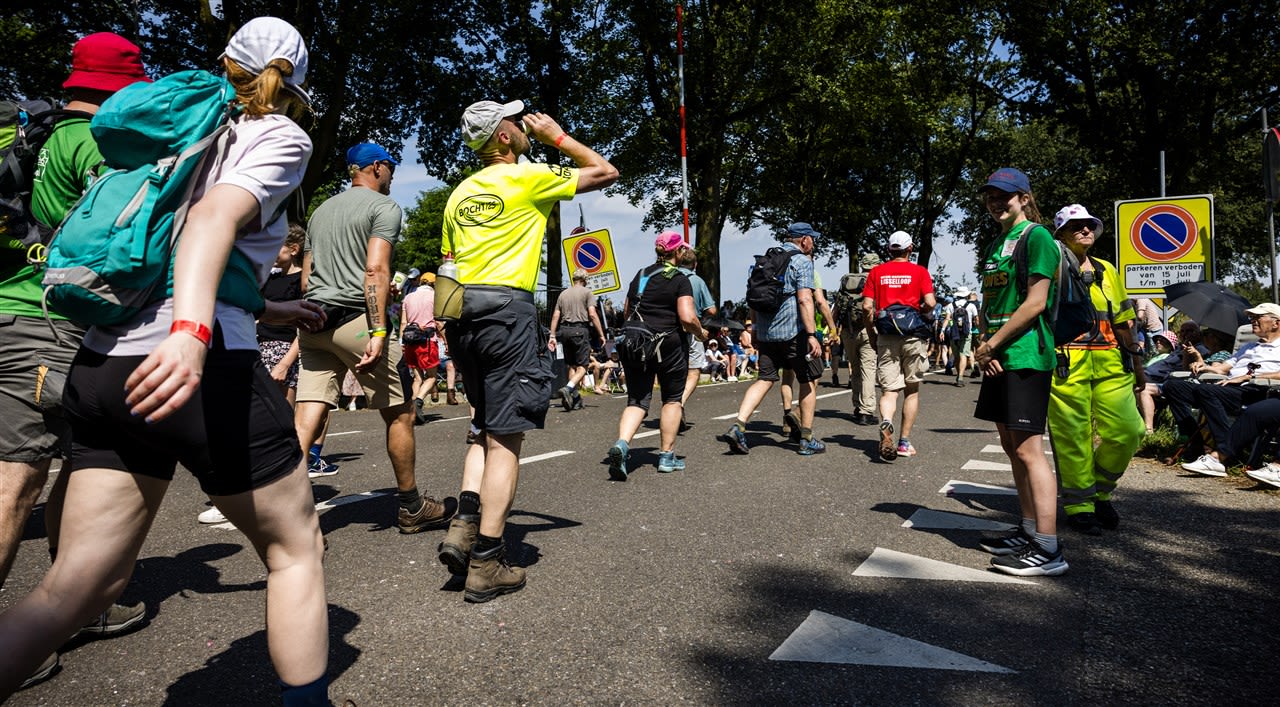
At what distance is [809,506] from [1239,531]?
2.36 meters

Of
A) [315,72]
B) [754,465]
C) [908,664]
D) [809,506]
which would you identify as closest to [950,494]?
[809,506]

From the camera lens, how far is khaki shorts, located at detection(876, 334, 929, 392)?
312 inches

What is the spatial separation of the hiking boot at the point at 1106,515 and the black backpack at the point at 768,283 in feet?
11.2

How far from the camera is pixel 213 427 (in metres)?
1.91

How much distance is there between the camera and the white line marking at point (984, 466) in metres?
6.95

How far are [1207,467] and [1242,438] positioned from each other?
12.8 inches

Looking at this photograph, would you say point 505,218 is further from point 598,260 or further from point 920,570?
point 598,260

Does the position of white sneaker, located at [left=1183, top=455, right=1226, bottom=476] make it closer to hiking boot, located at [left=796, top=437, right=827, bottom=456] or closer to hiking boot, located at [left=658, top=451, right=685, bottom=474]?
hiking boot, located at [left=796, top=437, right=827, bottom=456]

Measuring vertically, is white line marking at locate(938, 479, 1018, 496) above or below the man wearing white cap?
below

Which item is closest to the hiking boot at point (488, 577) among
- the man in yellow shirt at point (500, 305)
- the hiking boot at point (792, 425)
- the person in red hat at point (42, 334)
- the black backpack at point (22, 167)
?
the man in yellow shirt at point (500, 305)

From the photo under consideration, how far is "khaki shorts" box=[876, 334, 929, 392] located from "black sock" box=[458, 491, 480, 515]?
16.6 feet

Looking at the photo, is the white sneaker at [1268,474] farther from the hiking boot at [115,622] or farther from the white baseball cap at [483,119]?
the hiking boot at [115,622]

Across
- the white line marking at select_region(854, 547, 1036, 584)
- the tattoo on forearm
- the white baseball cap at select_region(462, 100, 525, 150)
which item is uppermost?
the white baseball cap at select_region(462, 100, 525, 150)

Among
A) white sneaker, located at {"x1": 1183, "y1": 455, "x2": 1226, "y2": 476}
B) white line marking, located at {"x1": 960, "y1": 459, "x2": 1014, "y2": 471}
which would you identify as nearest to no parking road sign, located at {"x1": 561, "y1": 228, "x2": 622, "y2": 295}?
white line marking, located at {"x1": 960, "y1": 459, "x2": 1014, "y2": 471}
